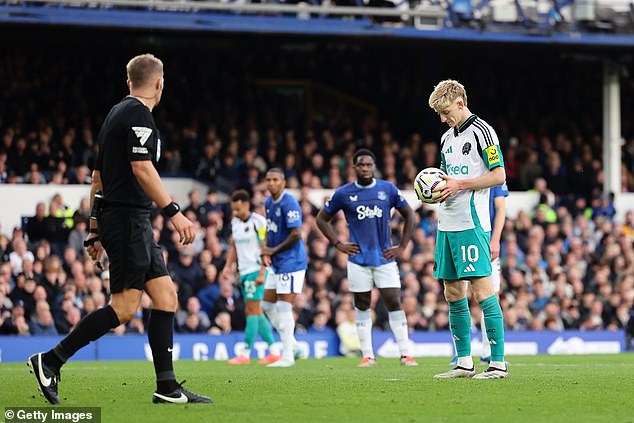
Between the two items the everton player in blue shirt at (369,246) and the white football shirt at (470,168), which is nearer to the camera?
the white football shirt at (470,168)

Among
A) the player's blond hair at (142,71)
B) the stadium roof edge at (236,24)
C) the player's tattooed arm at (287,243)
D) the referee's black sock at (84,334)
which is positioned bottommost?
the referee's black sock at (84,334)

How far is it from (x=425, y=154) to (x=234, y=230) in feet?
35.0

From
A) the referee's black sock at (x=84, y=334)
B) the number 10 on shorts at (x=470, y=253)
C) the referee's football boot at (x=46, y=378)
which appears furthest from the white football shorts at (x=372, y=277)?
the referee's football boot at (x=46, y=378)

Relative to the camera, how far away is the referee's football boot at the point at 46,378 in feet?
26.6

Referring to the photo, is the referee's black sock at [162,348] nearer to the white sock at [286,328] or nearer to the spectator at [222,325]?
the white sock at [286,328]

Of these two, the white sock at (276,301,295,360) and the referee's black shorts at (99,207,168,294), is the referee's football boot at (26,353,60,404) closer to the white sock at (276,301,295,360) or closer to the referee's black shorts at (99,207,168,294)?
the referee's black shorts at (99,207,168,294)

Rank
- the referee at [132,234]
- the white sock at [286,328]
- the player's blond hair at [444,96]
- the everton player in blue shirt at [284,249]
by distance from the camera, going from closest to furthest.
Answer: the referee at [132,234], the player's blond hair at [444,96], the white sock at [286,328], the everton player in blue shirt at [284,249]

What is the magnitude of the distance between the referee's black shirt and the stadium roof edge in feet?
52.6

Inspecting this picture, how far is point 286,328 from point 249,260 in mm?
2356

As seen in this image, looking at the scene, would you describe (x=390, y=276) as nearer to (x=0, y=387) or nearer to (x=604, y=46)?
(x=0, y=387)

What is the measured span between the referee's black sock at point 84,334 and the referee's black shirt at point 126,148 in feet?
2.50

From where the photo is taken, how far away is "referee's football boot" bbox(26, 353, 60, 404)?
8109mm

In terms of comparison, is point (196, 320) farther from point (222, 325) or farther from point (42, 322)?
point (42, 322)

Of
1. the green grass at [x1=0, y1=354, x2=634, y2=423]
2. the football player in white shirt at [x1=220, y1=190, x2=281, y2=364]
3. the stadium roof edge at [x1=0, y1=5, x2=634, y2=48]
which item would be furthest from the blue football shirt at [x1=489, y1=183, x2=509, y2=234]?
the stadium roof edge at [x1=0, y1=5, x2=634, y2=48]
